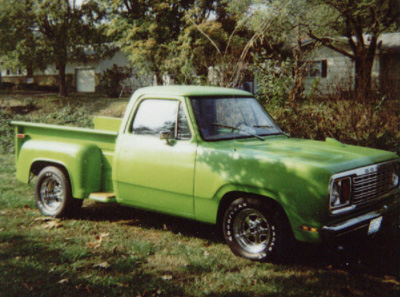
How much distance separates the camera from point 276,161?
181 inches

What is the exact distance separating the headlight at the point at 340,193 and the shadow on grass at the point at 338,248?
445 mm

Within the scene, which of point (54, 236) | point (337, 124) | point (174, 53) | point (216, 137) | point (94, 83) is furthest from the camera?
point (94, 83)

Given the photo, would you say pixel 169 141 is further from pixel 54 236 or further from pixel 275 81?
pixel 275 81

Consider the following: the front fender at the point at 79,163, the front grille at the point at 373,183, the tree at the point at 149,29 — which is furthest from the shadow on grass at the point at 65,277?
the tree at the point at 149,29

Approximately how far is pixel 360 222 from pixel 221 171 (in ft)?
4.84

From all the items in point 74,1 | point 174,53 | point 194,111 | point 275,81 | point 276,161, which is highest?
point 74,1

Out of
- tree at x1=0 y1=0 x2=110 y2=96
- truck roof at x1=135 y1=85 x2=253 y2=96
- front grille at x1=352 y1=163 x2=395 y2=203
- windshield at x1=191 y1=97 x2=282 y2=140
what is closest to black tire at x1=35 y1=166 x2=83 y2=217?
truck roof at x1=135 y1=85 x2=253 y2=96

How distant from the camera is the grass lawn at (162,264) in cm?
424

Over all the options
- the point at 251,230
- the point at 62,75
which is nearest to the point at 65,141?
the point at 251,230

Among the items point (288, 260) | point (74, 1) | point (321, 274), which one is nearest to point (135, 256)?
point (288, 260)

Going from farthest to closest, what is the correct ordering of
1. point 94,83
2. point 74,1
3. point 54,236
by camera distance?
point 94,83 < point 74,1 < point 54,236

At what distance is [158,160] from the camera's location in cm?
546

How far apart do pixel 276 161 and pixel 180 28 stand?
2141 centimetres

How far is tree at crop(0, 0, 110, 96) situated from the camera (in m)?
27.6
